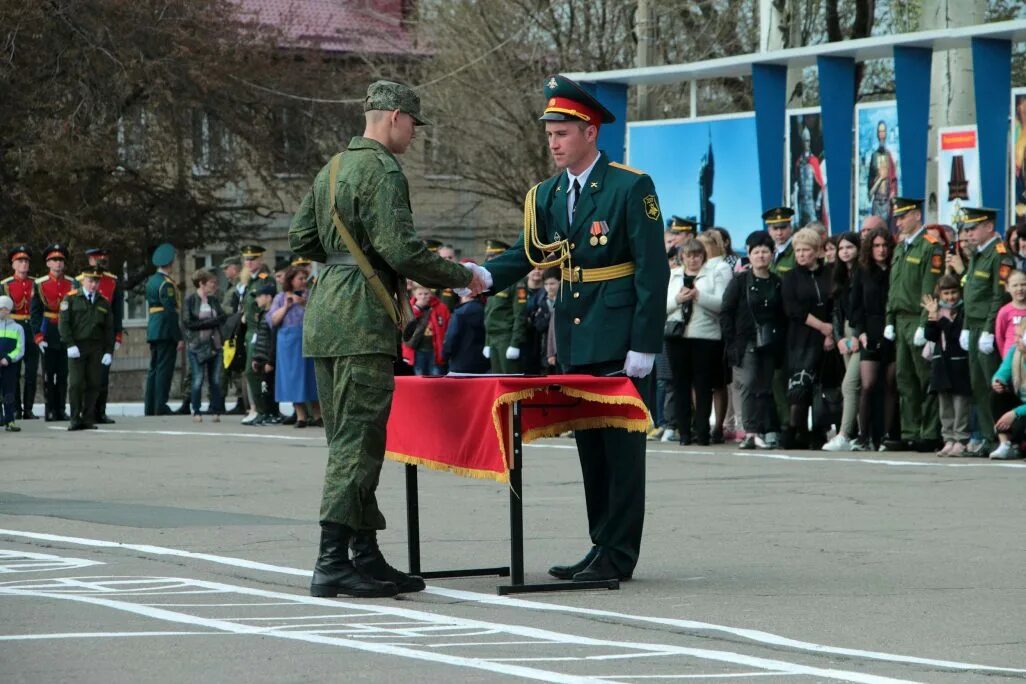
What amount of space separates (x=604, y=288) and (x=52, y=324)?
1664 cm

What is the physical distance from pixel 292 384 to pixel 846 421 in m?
7.24

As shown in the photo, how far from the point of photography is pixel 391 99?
845 centimetres

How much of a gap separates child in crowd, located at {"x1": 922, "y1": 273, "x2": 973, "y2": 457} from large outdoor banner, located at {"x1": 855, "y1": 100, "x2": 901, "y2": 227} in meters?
5.17

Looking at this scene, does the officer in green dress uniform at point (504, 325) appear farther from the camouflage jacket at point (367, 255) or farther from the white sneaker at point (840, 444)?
the camouflage jacket at point (367, 255)

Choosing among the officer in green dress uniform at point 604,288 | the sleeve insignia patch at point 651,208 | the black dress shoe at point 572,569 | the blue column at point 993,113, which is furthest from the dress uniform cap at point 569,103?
the blue column at point 993,113

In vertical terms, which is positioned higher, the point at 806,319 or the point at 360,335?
the point at 806,319

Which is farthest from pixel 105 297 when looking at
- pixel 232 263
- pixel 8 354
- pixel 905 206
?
pixel 905 206

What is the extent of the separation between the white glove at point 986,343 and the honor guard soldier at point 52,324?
39.3ft

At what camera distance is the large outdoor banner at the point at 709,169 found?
877 inches

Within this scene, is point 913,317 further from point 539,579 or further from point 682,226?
point 539,579

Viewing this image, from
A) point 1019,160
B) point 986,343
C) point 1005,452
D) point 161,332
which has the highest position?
point 1019,160

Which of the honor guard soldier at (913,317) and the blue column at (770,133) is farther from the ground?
the blue column at (770,133)

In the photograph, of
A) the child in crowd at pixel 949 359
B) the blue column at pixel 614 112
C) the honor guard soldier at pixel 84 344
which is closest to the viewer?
→ the child in crowd at pixel 949 359

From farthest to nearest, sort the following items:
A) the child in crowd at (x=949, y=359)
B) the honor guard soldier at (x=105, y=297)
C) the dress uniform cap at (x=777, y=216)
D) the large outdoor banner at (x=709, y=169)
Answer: the honor guard soldier at (x=105, y=297), the large outdoor banner at (x=709, y=169), the dress uniform cap at (x=777, y=216), the child in crowd at (x=949, y=359)
